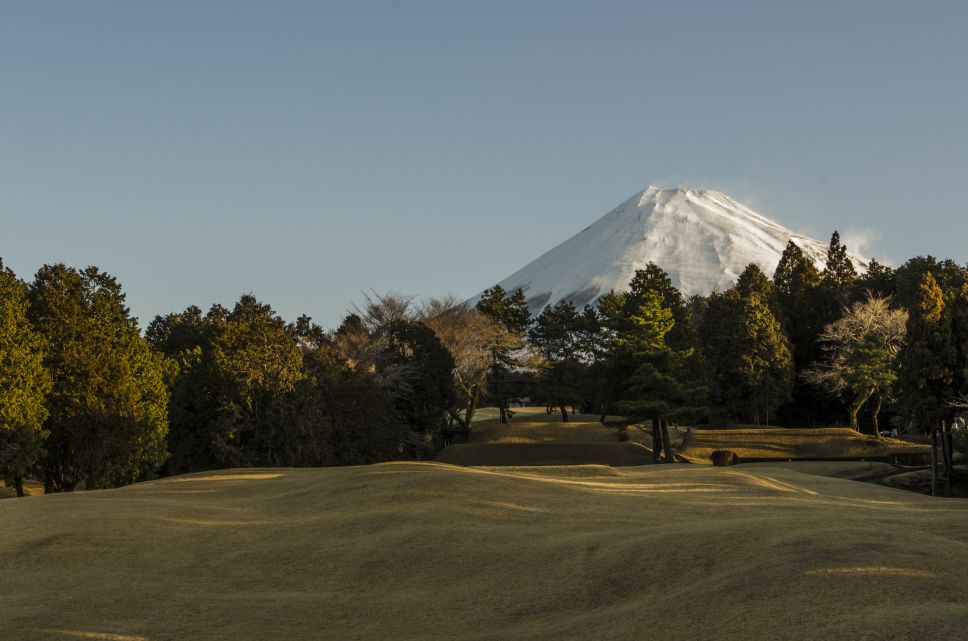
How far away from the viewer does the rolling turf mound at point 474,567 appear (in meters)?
15.0

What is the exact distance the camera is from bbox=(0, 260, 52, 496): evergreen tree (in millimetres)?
42562

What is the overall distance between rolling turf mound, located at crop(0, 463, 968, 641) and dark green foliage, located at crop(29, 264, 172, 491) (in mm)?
13329

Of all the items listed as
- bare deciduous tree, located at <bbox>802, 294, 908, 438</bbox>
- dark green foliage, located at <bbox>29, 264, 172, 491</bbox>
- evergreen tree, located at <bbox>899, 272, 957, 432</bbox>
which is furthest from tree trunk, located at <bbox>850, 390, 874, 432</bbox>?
dark green foliage, located at <bbox>29, 264, 172, 491</bbox>

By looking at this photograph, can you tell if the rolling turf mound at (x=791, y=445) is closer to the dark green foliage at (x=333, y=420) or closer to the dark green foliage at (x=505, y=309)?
the dark green foliage at (x=333, y=420)

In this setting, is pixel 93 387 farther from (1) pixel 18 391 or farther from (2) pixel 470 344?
(2) pixel 470 344

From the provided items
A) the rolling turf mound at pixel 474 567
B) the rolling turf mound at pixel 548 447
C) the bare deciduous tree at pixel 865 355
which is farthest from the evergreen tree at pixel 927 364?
the rolling turf mound at pixel 474 567

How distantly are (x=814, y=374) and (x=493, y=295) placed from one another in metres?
41.1

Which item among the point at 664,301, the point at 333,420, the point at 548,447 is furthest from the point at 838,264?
the point at 333,420

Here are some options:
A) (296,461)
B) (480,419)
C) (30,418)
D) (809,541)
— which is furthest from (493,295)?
(809,541)

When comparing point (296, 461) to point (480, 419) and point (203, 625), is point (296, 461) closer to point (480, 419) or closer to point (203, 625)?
point (203, 625)

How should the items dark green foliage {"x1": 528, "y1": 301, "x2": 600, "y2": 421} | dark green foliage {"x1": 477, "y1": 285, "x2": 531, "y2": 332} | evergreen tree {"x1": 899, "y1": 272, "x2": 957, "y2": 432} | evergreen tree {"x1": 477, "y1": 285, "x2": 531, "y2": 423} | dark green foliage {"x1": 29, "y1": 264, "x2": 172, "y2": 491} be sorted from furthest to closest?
dark green foliage {"x1": 477, "y1": 285, "x2": 531, "y2": 332} → evergreen tree {"x1": 477, "y1": 285, "x2": 531, "y2": 423} → dark green foliage {"x1": 528, "y1": 301, "x2": 600, "y2": 421} → evergreen tree {"x1": 899, "y1": 272, "x2": 957, "y2": 432} → dark green foliage {"x1": 29, "y1": 264, "x2": 172, "y2": 491}

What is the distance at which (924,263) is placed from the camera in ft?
315

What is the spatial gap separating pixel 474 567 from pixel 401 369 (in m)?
53.3

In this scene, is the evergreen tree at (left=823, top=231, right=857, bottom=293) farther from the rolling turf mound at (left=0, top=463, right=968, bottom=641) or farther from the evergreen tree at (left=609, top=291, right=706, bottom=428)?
the rolling turf mound at (left=0, top=463, right=968, bottom=641)
